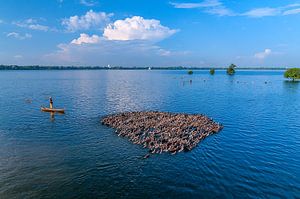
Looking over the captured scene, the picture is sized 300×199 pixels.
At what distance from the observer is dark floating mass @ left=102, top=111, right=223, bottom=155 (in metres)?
35.5

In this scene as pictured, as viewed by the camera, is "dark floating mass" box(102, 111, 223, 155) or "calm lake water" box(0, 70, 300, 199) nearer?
"calm lake water" box(0, 70, 300, 199)

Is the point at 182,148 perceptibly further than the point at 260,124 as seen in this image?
No

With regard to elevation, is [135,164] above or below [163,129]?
below

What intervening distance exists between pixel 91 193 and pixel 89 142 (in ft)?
49.5

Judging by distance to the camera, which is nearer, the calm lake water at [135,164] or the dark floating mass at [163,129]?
the calm lake water at [135,164]

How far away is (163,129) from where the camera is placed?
43.1 metres

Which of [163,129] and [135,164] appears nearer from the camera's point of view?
[135,164]

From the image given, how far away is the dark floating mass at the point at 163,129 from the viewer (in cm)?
3553

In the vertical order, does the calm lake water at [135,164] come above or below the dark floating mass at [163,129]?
below

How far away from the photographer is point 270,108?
68062 millimetres

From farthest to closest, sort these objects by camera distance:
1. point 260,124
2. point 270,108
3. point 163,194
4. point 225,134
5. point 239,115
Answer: point 270,108 → point 239,115 → point 260,124 → point 225,134 → point 163,194

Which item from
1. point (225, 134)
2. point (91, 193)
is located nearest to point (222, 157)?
point (225, 134)

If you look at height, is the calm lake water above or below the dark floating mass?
below

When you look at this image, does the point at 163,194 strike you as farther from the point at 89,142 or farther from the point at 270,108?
the point at 270,108
